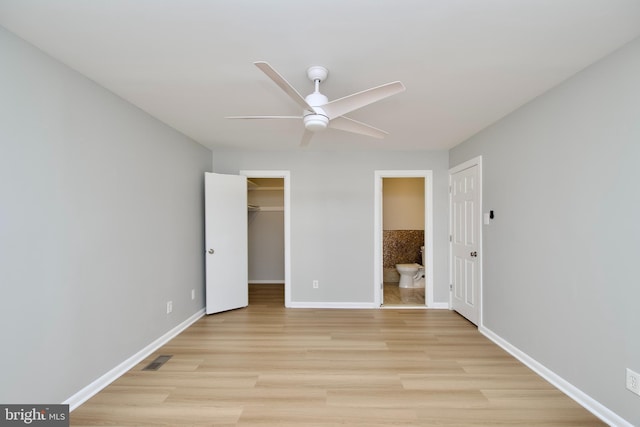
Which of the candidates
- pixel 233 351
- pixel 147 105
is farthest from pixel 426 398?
pixel 147 105

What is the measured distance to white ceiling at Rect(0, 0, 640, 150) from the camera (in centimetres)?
148

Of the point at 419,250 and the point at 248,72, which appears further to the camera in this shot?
the point at 419,250

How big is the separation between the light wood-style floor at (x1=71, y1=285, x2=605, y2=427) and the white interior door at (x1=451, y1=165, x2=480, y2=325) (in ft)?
1.48

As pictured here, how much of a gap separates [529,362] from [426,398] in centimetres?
116

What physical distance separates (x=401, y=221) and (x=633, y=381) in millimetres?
4430

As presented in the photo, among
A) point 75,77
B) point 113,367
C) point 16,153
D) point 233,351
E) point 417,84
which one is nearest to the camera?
point 16,153

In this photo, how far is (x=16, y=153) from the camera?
170 cm

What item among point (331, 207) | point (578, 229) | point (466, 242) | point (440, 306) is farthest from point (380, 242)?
point (578, 229)

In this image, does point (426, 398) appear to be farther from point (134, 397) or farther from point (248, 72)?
point (248, 72)

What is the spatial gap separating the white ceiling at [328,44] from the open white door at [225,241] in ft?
5.02

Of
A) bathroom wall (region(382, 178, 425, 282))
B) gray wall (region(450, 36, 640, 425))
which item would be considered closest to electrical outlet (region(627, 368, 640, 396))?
gray wall (region(450, 36, 640, 425))

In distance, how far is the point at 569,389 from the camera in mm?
2209

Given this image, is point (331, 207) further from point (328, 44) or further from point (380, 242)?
point (328, 44)

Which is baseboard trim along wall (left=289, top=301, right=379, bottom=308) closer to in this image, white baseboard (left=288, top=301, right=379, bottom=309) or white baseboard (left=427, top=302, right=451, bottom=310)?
white baseboard (left=288, top=301, right=379, bottom=309)
